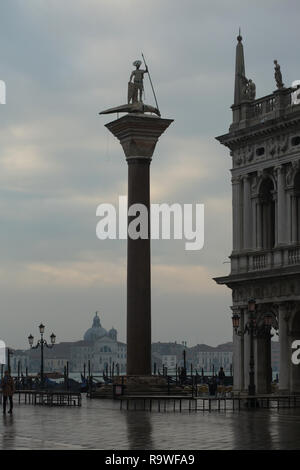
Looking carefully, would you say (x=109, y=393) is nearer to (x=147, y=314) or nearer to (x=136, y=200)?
(x=147, y=314)

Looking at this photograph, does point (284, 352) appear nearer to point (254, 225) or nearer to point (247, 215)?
point (254, 225)

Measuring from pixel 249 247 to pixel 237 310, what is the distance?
3007 millimetres

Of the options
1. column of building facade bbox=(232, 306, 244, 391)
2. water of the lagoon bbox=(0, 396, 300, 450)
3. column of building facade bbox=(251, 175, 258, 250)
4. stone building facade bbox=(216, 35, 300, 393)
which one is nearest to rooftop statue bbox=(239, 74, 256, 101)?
stone building facade bbox=(216, 35, 300, 393)

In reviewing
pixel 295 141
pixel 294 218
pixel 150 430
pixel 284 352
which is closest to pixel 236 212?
pixel 294 218

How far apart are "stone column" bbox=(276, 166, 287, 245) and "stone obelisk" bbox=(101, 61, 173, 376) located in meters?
5.62

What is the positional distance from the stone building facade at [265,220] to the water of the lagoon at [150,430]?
42.4ft

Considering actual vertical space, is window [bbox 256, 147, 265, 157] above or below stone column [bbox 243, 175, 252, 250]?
above

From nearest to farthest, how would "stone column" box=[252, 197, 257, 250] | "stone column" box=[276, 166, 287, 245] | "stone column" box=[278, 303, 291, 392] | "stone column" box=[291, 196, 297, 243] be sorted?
"stone column" box=[278, 303, 291, 392]
"stone column" box=[291, 196, 297, 243]
"stone column" box=[276, 166, 287, 245]
"stone column" box=[252, 197, 257, 250]

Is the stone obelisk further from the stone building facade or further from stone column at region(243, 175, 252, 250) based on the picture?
stone column at region(243, 175, 252, 250)

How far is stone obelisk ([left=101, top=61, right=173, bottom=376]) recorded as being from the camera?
184ft

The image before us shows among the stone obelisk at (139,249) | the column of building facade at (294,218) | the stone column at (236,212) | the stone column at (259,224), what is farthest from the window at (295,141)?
the stone obelisk at (139,249)

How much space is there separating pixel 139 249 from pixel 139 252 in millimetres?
135

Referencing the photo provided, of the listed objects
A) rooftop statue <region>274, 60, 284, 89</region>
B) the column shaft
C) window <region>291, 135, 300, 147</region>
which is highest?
rooftop statue <region>274, 60, 284, 89</region>

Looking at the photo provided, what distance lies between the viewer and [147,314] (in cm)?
5631
